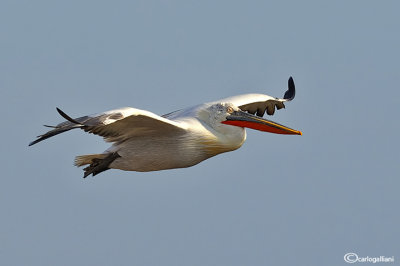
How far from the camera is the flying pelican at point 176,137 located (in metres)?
10.6

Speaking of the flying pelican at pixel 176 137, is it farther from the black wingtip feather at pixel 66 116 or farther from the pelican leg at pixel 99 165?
the black wingtip feather at pixel 66 116

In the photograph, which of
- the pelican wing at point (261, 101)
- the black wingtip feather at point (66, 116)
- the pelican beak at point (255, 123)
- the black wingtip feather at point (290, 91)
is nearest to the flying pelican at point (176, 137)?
the pelican beak at point (255, 123)

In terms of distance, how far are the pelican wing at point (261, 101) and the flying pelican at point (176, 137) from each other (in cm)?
96

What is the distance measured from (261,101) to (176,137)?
7.36 ft

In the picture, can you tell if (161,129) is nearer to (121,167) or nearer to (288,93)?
(121,167)

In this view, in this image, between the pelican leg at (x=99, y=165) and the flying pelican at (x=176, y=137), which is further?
the pelican leg at (x=99, y=165)

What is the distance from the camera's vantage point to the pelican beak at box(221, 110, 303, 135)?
11.1m

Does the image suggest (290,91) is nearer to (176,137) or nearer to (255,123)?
(255,123)

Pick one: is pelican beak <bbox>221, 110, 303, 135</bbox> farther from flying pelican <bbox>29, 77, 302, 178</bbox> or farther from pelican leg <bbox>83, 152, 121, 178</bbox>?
pelican leg <bbox>83, 152, 121, 178</bbox>

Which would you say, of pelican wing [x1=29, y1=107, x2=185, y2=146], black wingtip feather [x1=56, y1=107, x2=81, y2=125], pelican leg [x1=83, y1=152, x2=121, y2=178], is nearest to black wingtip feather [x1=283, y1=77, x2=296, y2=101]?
pelican wing [x1=29, y1=107, x2=185, y2=146]

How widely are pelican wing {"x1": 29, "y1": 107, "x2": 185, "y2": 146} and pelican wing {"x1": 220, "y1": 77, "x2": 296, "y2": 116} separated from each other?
180 cm

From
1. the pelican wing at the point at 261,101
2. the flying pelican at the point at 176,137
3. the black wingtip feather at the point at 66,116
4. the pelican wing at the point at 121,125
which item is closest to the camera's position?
the black wingtip feather at the point at 66,116

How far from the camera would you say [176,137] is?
1073 centimetres

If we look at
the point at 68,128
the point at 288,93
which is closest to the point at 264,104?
the point at 288,93
